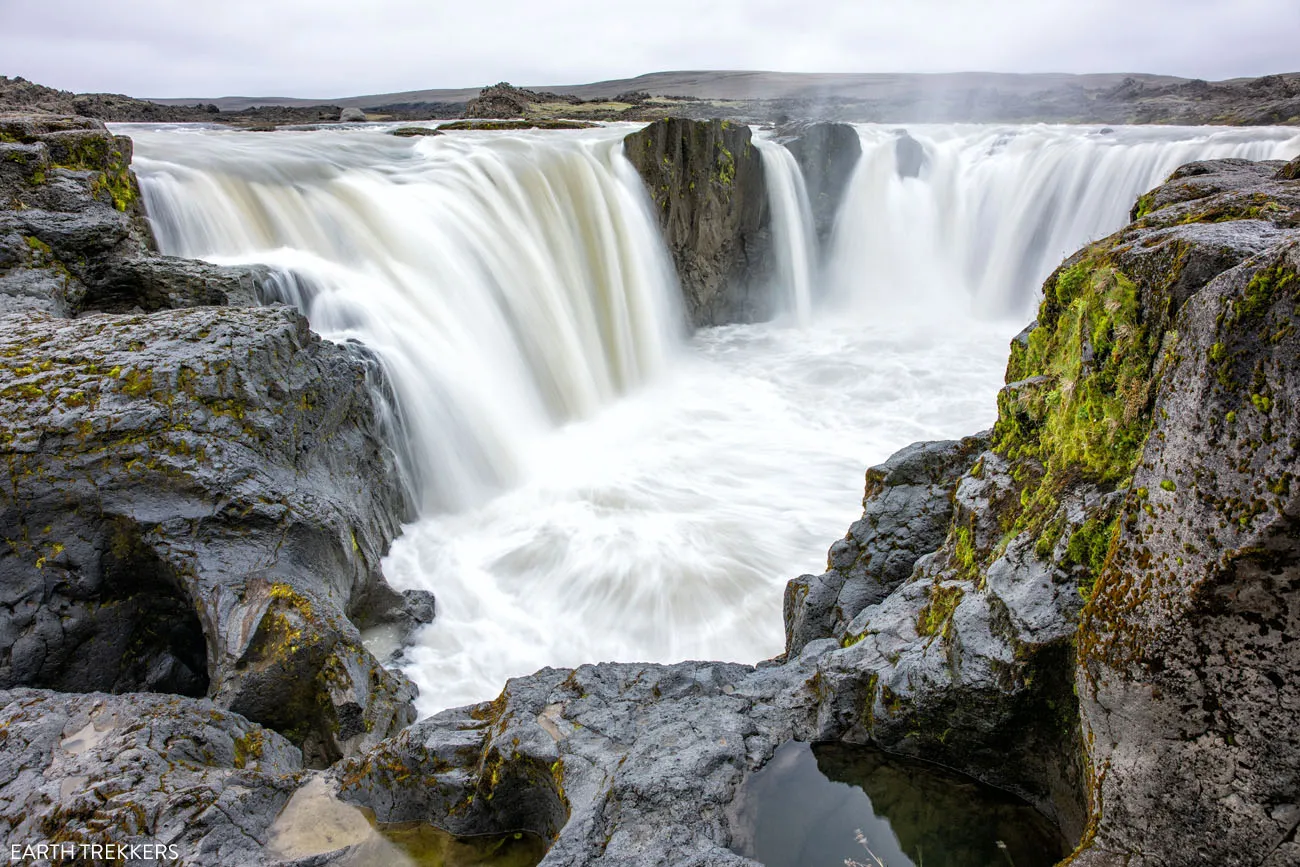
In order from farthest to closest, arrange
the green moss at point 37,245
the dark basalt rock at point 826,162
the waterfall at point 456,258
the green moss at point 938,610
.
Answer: the dark basalt rock at point 826,162
the waterfall at point 456,258
the green moss at point 37,245
the green moss at point 938,610

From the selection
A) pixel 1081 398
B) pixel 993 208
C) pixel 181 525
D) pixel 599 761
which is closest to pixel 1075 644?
pixel 1081 398

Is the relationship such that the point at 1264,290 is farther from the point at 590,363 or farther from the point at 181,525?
the point at 590,363

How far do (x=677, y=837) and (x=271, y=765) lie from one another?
250cm

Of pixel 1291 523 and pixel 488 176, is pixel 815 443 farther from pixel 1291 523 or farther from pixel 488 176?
pixel 1291 523

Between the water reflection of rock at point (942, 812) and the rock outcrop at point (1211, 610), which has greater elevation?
the rock outcrop at point (1211, 610)

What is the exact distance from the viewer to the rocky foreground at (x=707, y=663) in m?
1.87

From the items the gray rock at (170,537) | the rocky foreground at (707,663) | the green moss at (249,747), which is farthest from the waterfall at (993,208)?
the green moss at (249,747)

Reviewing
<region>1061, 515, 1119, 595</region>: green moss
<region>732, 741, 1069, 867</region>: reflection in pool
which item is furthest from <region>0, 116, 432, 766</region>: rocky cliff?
<region>1061, 515, 1119, 595</region>: green moss

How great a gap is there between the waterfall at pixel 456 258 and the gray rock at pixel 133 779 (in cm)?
469

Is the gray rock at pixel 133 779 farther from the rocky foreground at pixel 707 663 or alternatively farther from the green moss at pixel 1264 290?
the green moss at pixel 1264 290

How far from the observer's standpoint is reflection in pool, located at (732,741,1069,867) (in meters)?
2.59

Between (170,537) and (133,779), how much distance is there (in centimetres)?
181

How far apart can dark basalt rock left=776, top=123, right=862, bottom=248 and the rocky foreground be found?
1323 cm

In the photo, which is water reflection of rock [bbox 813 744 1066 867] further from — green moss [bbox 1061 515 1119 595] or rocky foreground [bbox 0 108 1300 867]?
green moss [bbox 1061 515 1119 595]
